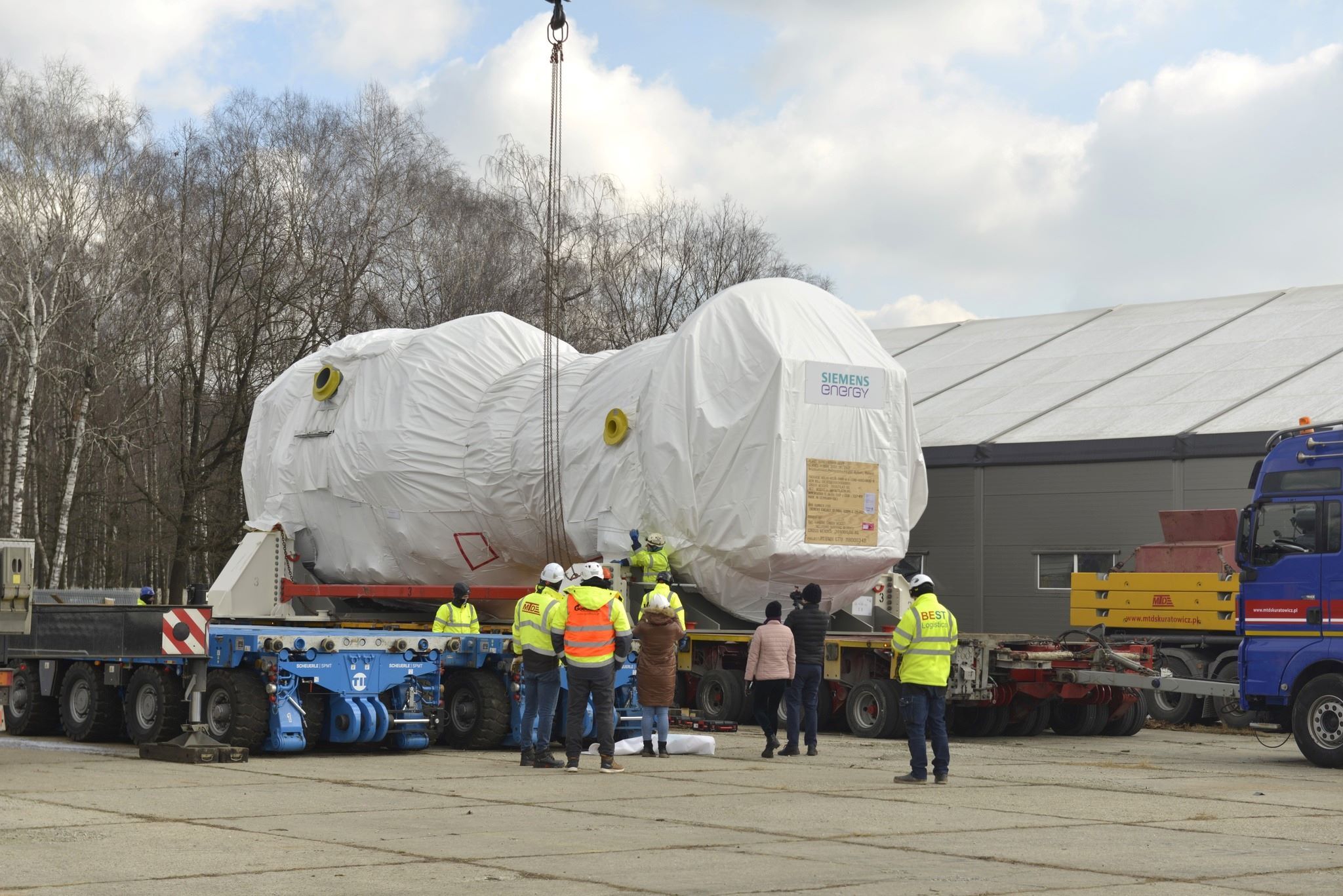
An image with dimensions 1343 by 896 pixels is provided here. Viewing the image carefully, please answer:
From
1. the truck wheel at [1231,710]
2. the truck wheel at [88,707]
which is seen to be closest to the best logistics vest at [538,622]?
the truck wheel at [88,707]

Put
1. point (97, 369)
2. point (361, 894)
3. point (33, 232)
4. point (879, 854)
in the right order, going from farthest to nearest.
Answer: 1. point (97, 369)
2. point (33, 232)
3. point (879, 854)
4. point (361, 894)

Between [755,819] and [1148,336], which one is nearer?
[755,819]

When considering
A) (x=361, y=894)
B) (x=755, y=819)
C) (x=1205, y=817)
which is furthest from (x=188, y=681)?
(x=1205, y=817)

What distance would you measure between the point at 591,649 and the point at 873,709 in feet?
18.9

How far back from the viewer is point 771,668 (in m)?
16.6

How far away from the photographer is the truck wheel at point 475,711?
16.7 meters

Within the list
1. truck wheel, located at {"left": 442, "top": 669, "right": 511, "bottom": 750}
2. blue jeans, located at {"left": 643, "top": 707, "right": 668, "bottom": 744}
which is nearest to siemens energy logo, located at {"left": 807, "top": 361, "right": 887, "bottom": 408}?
blue jeans, located at {"left": 643, "top": 707, "right": 668, "bottom": 744}

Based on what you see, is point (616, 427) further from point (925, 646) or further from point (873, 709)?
point (925, 646)

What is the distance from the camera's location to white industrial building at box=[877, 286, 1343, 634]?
26328 millimetres

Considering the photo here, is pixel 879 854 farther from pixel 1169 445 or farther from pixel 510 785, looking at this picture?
pixel 1169 445

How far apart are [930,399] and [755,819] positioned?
22.4m

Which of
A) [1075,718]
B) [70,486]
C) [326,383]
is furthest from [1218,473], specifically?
[70,486]

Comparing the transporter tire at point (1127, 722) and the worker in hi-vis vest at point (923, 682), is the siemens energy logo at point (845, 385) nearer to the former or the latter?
the transporter tire at point (1127, 722)

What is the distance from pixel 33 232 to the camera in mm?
35875
